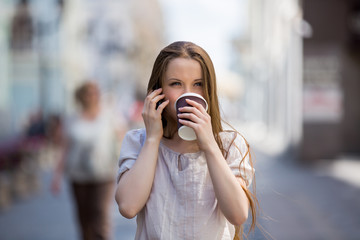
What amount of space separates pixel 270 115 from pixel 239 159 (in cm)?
2478

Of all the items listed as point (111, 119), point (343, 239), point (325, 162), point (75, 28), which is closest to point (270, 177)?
point (325, 162)

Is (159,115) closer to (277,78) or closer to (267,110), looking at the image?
(277,78)

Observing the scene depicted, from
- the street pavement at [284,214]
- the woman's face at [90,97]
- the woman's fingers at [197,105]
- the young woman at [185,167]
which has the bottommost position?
the street pavement at [284,214]

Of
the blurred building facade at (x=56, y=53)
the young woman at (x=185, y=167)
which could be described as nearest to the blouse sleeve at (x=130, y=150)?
the young woman at (x=185, y=167)

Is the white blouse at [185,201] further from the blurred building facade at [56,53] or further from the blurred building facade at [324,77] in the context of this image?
the blurred building facade at [324,77]

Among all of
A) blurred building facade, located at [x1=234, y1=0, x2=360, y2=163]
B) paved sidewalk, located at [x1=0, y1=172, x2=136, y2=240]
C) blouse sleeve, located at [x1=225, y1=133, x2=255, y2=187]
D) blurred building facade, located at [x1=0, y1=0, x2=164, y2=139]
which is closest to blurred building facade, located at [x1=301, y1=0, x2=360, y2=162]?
blurred building facade, located at [x1=234, y1=0, x2=360, y2=163]

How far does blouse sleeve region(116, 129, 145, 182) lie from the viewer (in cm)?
178

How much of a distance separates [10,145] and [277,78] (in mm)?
14978

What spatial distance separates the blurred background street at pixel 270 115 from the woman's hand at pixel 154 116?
0.55 m

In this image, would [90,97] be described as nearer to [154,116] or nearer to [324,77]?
[154,116]

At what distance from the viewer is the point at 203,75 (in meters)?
1.73

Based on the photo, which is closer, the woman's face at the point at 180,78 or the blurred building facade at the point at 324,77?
the woman's face at the point at 180,78

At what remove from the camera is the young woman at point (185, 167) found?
1625 millimetres

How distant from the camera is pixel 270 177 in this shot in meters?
11.2
